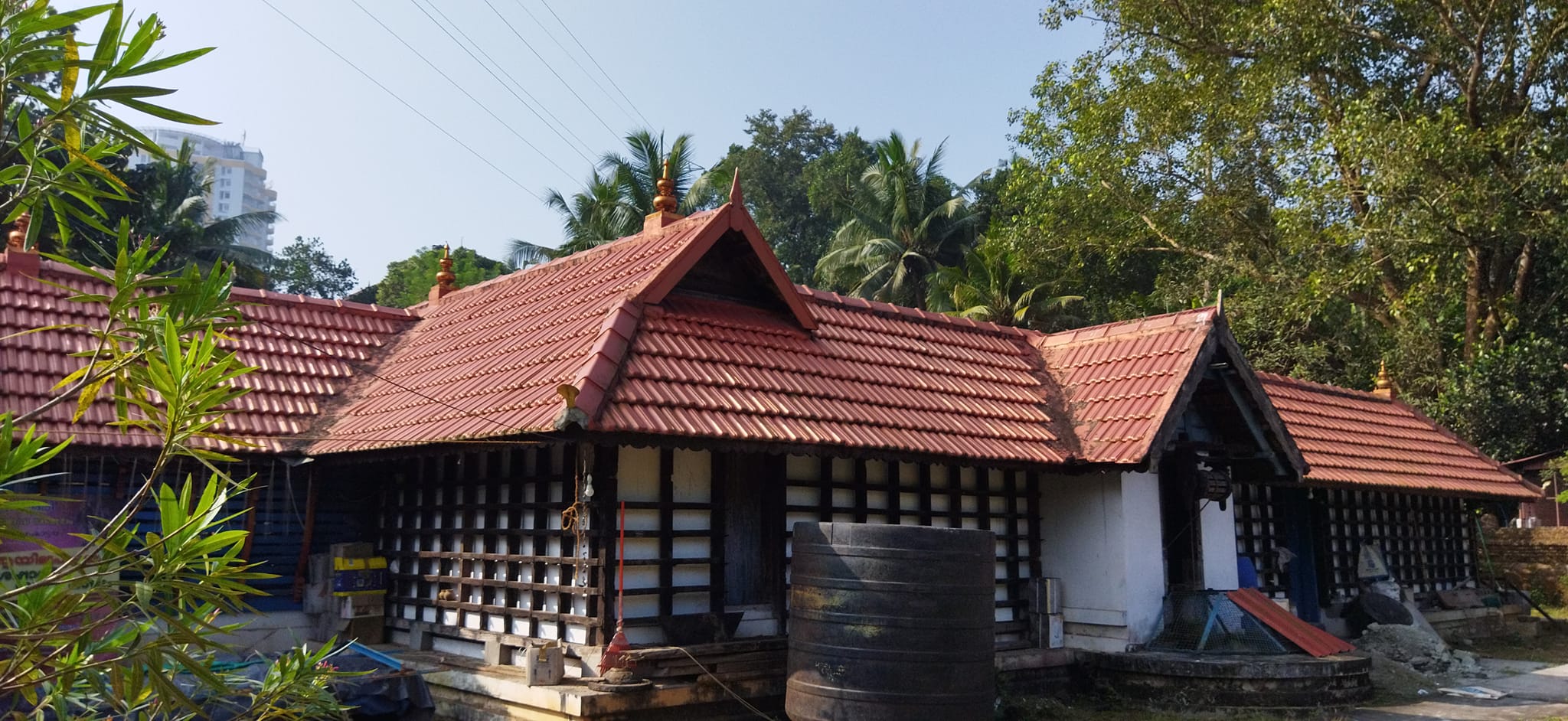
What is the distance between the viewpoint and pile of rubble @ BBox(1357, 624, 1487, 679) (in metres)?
13.2

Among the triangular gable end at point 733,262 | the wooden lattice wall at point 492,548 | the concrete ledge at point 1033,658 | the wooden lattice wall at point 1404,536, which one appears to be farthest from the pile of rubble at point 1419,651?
the wooden lattice wall at point 492,548

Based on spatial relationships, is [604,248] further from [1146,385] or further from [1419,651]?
[1419,651]

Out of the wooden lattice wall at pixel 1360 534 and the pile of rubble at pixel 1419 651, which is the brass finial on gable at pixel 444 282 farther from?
the pile of rubble at pixel 1419 651

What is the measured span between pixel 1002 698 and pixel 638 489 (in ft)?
12.5

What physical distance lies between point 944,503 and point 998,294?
739 inches

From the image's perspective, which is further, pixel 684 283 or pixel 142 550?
pixel 684 283

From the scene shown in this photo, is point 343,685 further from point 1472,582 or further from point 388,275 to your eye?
point 388,275

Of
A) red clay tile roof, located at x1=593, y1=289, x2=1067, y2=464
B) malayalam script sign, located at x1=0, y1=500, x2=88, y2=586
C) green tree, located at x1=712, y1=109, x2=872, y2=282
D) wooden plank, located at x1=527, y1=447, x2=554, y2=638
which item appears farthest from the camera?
green tree, located at x1=712, y1=109, x2=872, y2=282

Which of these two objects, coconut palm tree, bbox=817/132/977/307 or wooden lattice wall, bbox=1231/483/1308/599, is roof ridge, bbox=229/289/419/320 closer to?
wooden lattice wall, bbox=1231/483/1308/599

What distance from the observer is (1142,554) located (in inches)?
437

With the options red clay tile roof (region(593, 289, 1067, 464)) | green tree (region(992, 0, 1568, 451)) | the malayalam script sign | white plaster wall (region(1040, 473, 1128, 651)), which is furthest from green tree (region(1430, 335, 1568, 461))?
the malayalam script sign

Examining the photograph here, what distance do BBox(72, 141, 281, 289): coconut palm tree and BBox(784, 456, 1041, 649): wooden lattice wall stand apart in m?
21.5

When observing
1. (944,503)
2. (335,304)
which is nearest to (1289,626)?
(944,503)

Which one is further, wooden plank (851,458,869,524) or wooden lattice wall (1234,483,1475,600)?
wooden lattice wall (1234,483,1475,600)
